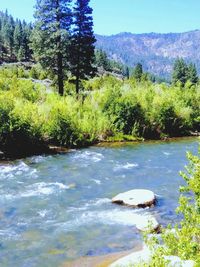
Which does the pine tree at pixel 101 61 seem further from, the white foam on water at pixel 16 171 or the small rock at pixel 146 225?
the small rock at pixel 146 225

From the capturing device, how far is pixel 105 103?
39406mm

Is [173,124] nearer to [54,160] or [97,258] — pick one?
[54,160]

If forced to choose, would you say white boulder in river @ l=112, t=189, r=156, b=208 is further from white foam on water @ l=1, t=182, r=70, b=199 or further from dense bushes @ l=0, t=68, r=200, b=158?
dense bushes @ l=0, t=68, r=200, b=158

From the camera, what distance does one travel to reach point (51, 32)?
1783 inches

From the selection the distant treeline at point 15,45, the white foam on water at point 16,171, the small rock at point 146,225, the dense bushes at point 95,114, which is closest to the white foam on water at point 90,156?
the dense bushes at point 95,114

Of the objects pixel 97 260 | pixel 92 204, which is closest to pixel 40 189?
pixel 92 204

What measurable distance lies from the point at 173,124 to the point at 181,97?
4.92 meters

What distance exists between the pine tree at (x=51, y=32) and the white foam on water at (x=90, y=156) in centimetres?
1688

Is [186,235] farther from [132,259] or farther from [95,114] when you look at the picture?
[95,114]

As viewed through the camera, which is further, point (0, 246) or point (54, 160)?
point (54, 160)

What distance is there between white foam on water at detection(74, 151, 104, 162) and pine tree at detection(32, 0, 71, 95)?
55.4ft

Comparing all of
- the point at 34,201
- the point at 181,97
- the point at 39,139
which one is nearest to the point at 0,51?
the point at 181,97

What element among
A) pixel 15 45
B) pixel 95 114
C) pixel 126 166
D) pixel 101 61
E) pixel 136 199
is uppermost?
pixel 15 45

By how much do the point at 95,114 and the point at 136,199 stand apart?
18827 mm
